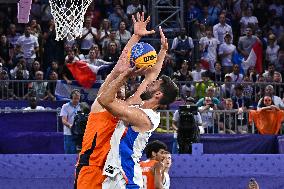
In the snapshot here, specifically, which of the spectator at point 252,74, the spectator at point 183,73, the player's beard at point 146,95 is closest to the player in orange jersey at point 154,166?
the player's beard at point 146,95

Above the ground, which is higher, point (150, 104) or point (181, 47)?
point (150, 104)

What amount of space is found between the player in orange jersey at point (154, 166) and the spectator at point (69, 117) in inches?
181

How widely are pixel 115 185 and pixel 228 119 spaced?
31.0ft

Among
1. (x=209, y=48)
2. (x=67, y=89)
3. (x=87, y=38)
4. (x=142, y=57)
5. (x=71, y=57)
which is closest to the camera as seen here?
(x=142, y=57)

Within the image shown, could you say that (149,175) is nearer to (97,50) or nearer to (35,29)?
(97,50)

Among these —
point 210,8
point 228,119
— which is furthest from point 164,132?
point 210,8

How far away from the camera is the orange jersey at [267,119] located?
18.3m

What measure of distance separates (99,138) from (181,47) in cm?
1420

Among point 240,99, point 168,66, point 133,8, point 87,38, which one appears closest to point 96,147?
point 240,99

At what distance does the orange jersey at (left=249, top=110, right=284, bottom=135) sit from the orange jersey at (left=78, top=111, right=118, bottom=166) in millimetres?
9202

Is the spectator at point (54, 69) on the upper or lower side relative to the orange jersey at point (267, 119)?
upper

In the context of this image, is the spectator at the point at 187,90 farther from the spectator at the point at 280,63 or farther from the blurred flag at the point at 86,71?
the spectator at the point at 280,63

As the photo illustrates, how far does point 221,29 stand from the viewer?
2420cm

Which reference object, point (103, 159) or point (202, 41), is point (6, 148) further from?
point (103, 159)
